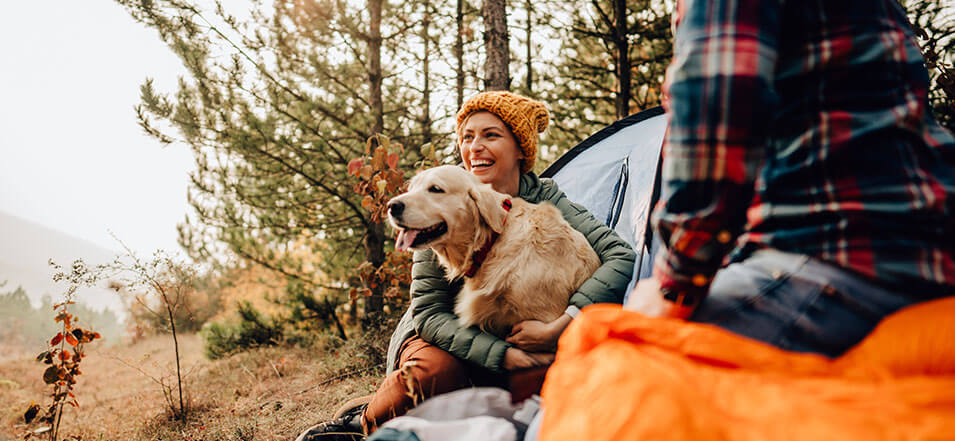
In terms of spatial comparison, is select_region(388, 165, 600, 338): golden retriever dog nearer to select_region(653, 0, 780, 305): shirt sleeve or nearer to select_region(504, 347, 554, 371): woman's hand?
select_region(504, 347, 554, 371): woman's hand

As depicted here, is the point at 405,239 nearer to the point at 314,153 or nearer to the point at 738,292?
the point at 738,292

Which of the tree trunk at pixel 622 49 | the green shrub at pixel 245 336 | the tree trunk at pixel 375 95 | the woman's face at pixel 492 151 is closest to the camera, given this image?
the woman's face at pixel 492 151

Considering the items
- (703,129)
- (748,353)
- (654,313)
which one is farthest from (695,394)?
(703,129)

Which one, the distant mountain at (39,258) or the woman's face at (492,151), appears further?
the distant mountain at (39,258)

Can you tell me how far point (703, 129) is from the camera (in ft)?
2.40

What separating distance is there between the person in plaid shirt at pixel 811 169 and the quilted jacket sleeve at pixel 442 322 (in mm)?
1076

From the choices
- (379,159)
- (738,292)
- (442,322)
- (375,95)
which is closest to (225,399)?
(379,159)

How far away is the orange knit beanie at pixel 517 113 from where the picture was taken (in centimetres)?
247

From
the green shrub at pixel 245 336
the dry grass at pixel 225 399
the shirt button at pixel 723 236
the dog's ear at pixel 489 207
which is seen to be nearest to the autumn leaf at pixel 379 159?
the dog's ear at pixel 489 207

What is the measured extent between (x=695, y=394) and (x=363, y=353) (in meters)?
4.45

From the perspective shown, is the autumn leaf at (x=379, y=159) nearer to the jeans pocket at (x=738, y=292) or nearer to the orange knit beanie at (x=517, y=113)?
the orange knit beanie at (x=517, y=113)

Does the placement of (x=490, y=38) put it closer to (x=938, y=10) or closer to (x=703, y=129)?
(x=703, y=129)

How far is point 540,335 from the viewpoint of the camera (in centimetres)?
173

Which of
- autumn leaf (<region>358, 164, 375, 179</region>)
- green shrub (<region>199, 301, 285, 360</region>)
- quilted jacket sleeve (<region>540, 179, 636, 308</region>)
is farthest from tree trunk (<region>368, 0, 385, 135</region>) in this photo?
green shrub (<region>199, 301, 285, 360</region>)
